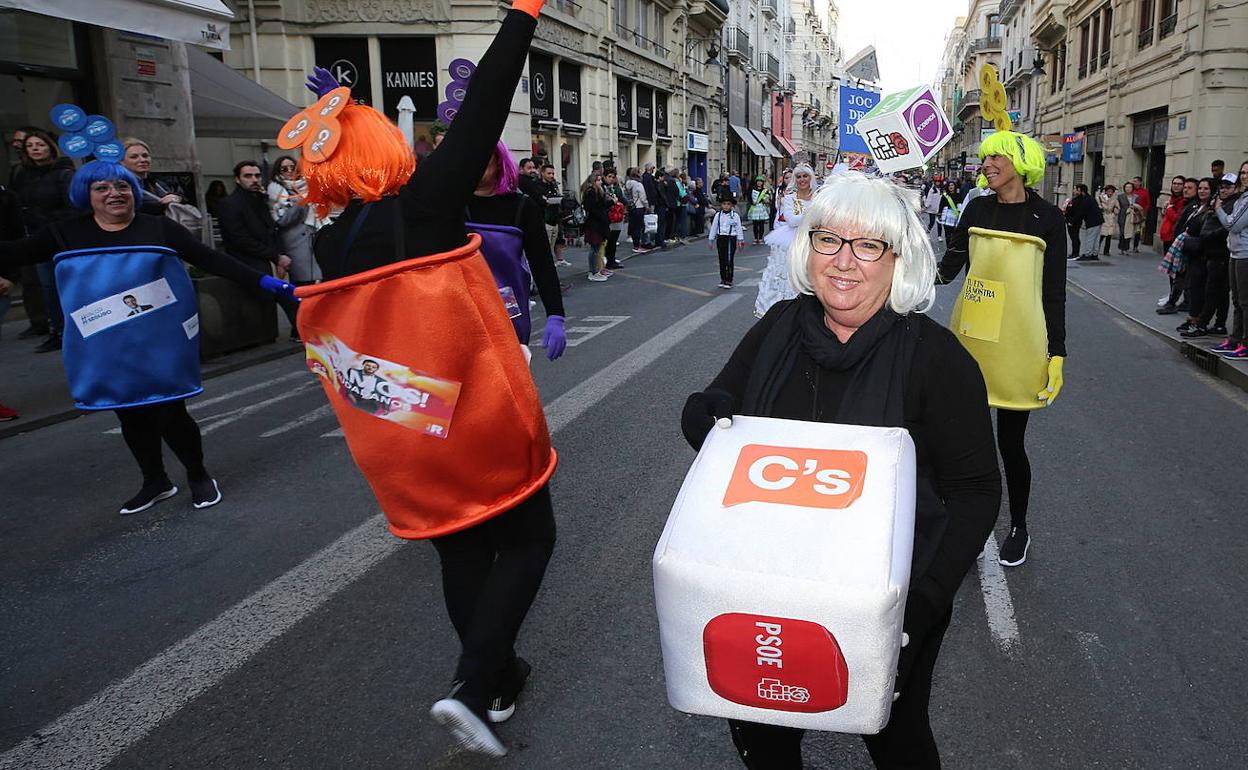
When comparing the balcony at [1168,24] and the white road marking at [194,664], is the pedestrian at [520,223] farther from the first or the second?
the balcony at [1168,24]

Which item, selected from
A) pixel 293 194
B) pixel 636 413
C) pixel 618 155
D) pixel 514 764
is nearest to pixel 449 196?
pixel 514 764

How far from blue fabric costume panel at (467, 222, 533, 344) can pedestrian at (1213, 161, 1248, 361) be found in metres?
7.28

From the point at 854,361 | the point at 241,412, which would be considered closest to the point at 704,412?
the point at 854,361

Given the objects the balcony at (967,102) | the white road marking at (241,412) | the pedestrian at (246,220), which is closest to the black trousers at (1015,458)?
the white road marking at (241,412)

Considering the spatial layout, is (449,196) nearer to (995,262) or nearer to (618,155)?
(995,262)

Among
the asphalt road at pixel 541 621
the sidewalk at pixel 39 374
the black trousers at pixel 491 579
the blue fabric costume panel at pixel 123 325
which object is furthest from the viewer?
the sidewalk at pixel 39 374

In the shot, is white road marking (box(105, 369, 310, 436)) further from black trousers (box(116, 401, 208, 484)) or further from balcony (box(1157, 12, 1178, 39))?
balcony (box(1157, 12, 1178, 39))

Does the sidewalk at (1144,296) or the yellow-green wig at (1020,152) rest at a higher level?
the yellow-green wig at (1020,152)

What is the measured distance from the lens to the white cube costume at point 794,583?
145cm

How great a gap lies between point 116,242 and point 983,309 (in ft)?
13.1

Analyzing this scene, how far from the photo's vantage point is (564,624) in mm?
3500

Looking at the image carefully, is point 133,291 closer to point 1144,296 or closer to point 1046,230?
point 1046,230

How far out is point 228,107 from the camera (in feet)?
Answer: 48.8

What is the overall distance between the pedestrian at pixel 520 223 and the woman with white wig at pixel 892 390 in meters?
1.93
